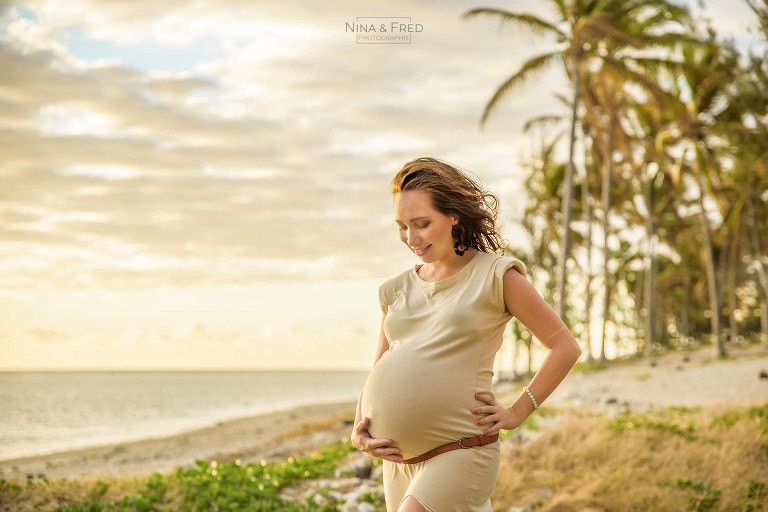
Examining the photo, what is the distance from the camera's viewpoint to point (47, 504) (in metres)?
6.33

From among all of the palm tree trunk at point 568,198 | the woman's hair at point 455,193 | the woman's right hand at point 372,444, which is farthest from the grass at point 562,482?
the palm tree trunk at point 568,198

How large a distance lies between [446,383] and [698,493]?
198 inches

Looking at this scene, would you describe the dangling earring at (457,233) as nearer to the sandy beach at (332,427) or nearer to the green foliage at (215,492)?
the green foliage at (215,492)

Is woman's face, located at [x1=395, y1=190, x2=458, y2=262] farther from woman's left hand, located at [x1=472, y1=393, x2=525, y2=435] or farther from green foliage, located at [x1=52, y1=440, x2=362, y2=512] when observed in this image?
green foliage, located at [x1=52, y1=440, x2=362, y2=512]

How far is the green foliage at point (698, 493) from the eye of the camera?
20.1 feet

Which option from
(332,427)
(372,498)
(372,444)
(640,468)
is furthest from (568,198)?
(372,444)

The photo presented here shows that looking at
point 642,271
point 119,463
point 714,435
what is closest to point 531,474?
point 714,435

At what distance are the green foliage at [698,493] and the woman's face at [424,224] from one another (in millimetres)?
4867

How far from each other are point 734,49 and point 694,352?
1804 centimetres

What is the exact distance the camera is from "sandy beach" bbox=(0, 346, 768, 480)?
45.9 feet

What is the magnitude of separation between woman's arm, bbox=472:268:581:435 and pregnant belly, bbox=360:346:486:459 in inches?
2.4

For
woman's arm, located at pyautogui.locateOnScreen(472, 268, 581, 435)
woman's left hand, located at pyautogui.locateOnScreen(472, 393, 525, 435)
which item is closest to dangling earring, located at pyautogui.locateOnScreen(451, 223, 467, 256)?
woman's arm, located at pyautogui.locateOnScreen(472, 268, 581, 435)

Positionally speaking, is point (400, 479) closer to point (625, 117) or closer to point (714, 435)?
point (714, 435)

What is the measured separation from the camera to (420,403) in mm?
2449
